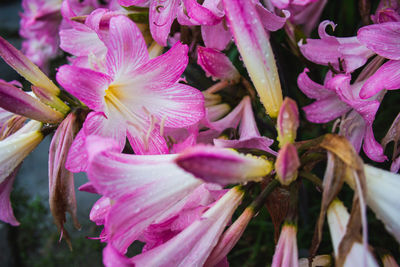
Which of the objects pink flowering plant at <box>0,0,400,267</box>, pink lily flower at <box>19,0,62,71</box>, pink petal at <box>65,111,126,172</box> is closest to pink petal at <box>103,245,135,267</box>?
pink flowering plant at <box>0,0,400,267</box>

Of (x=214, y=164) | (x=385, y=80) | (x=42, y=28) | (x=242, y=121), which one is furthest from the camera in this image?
(x=42, y=28)

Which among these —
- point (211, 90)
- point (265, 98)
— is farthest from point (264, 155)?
point (211, 90)

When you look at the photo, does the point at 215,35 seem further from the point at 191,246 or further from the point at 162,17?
the point at 191,246

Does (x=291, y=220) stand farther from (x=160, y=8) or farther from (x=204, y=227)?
(x=160, y=8)

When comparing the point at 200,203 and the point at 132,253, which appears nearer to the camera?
the point at 200,203

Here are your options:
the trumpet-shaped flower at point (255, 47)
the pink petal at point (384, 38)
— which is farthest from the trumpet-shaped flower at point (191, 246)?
the pink petal at point (384, 38)

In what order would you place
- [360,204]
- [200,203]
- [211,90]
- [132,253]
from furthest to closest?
[132,253] → [211,90] → [200,203] → [360,204]

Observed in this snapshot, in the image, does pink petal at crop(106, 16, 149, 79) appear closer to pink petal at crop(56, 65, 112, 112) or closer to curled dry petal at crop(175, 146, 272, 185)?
pink petal at crop(56, 65, 112, 112)

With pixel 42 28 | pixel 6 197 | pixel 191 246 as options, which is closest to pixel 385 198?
pixel 191 246
